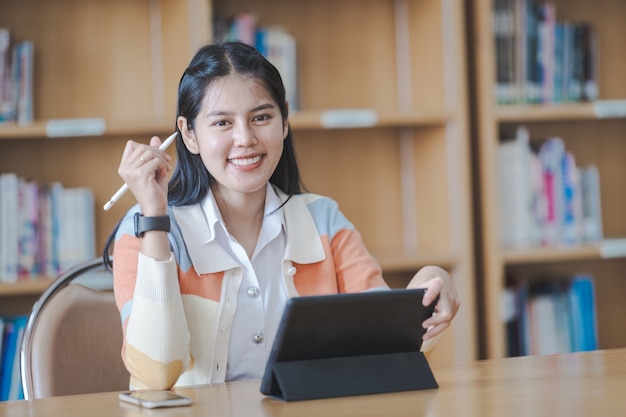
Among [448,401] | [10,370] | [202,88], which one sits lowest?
[10,370]

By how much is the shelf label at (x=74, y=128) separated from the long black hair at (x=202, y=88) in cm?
81

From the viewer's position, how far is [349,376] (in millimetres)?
1213

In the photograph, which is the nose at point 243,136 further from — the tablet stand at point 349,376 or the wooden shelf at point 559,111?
the wooden shelf at point 559,111

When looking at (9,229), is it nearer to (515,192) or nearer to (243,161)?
(243,161)

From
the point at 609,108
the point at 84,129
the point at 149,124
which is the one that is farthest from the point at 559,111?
the point at 84,129

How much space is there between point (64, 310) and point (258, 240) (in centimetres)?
37

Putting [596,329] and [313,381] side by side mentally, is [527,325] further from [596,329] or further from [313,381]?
[313,381]

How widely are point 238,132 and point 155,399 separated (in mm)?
645

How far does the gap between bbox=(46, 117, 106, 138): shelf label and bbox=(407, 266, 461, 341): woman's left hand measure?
4.19ft

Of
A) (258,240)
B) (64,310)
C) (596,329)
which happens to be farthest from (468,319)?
(64,310)

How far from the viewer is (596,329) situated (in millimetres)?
3195

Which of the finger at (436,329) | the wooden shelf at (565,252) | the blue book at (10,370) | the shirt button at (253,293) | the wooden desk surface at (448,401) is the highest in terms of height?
the shirt button at (253,293)

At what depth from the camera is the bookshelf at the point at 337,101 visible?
2.77 metres

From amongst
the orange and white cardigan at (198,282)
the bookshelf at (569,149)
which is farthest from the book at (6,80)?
the bookshelf at (569,149)
